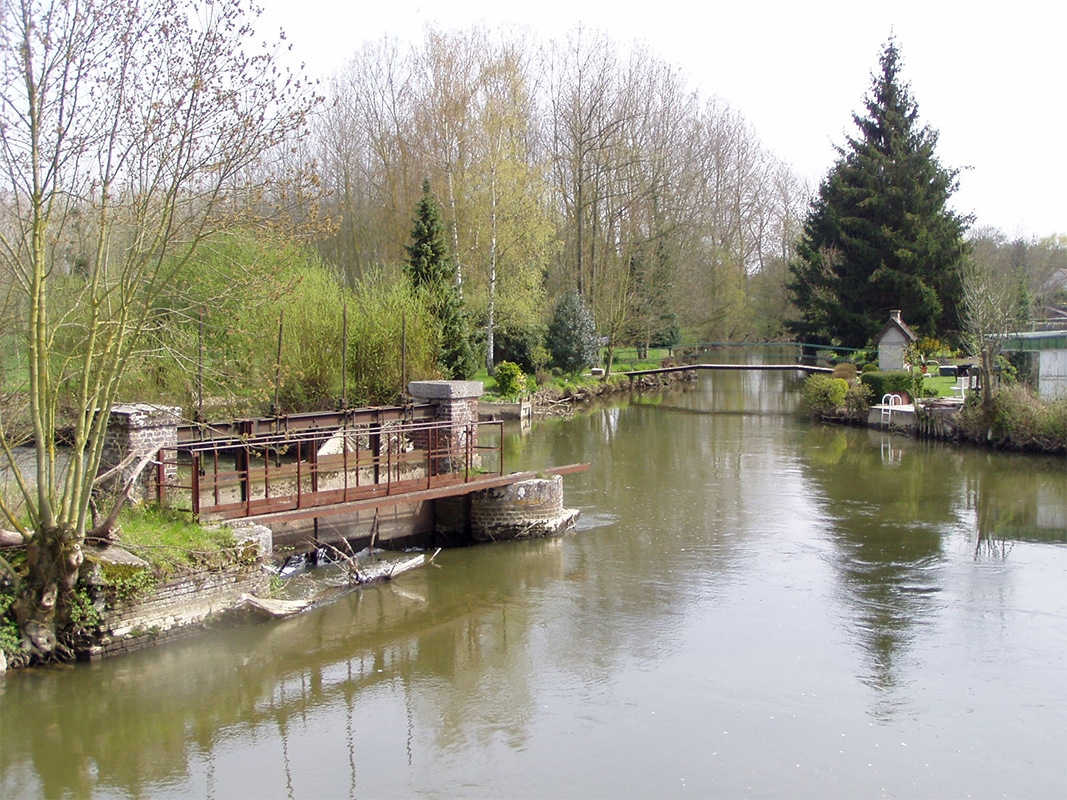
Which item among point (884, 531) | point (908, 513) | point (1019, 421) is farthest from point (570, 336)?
point (884, 531)

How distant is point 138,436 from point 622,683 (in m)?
6.32

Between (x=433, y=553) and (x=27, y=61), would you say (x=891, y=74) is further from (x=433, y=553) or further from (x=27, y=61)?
(x=27, y=61)

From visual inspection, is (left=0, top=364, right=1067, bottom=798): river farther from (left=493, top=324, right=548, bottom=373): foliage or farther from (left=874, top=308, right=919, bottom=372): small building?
(left=493, top=324, right=548, bottom=373): foliage

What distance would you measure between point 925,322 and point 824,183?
28.3 feet

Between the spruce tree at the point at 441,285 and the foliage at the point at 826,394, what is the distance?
35.5 ft

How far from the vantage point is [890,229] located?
3841 cm

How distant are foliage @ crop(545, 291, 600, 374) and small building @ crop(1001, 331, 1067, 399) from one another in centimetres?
1524

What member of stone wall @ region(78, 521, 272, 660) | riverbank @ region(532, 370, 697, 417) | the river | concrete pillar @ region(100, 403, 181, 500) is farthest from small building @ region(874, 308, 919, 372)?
concrete pillar @ region(100, 403, 181, 500)

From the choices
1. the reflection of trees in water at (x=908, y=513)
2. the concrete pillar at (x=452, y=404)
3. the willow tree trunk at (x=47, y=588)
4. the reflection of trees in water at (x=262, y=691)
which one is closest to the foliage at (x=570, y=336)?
the reflection of trees in water at (x=908, y=513)

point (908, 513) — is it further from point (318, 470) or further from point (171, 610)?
point (171, 610)

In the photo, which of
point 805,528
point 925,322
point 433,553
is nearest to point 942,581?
point 805,528

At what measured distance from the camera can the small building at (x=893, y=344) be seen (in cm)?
3391

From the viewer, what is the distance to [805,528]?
15.9m

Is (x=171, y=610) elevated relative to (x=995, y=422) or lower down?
lower down
